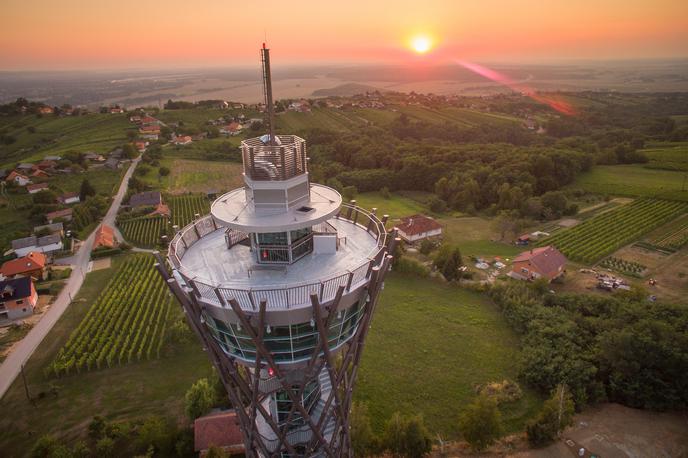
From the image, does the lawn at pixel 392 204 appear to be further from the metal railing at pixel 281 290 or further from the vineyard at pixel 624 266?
the metal railing at pixel 281 290

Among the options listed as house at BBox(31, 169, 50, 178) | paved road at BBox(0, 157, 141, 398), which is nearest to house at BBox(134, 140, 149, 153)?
house at BBox(31, 169, 50, 178)

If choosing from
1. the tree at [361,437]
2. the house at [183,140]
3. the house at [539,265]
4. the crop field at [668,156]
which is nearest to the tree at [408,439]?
the tree at [361,437]

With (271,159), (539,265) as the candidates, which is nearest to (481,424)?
(271,159)

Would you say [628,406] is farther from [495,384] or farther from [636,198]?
[636,198]

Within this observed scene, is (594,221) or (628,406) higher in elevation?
(594,221)

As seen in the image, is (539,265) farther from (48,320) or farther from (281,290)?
(48,320)

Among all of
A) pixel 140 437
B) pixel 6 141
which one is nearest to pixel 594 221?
pixel 140 437
